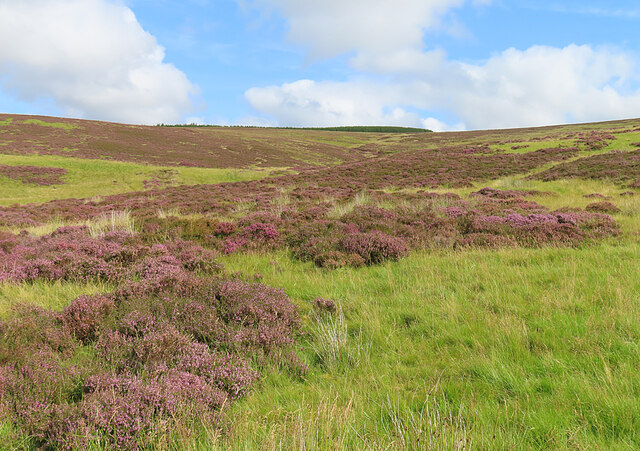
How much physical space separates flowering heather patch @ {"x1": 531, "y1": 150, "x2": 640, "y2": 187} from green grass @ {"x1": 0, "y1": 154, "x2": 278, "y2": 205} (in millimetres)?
31702

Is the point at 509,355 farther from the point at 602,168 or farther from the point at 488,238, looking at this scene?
the point at 602,168

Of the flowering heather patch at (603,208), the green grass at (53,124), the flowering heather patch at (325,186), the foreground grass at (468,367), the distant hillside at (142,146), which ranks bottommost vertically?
the foreground grass at (468,367)

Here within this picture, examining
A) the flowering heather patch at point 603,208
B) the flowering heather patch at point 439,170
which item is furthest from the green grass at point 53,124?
the flowering heather patch at point 603,208

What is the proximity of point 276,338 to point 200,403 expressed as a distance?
4.02ft

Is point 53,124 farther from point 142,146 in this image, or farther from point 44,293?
point 44,293

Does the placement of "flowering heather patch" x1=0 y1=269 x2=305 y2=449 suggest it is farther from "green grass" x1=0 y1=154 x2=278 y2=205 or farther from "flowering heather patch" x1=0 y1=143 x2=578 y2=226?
"green grass" x1=0 y1=154 x2=278 y2=205

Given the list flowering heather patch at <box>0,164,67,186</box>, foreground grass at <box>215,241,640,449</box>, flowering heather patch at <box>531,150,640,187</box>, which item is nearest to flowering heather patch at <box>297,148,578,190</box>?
flowering heather patch at <box>531,150,640,187</box>

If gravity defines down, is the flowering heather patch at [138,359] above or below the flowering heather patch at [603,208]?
below

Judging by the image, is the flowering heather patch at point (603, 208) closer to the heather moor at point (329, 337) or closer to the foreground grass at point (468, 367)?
the heather moor at point (329, 337)

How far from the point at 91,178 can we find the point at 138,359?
41.1 meters

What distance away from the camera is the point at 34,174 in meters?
33.5

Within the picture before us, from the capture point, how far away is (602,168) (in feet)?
63.1

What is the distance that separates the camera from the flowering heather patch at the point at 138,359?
220cm

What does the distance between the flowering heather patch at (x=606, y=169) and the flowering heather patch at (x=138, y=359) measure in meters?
19.5
